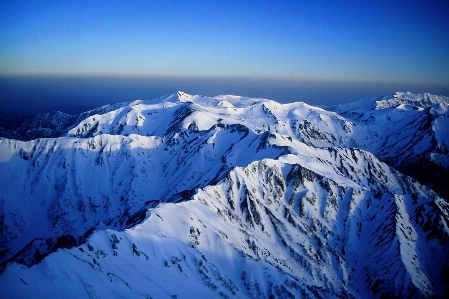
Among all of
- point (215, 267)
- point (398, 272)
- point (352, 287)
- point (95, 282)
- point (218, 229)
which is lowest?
point (352, 287)

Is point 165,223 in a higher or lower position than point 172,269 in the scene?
higher

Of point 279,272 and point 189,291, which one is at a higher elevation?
point 189,291

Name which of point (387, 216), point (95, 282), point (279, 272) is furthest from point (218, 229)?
point (387, 216)

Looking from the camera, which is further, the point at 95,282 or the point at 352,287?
the point at 352,287

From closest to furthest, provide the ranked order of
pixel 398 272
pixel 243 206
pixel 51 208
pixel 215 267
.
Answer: pixel 215 267 → pixel 398 272 → pixel 243 206 → pixel 51 208

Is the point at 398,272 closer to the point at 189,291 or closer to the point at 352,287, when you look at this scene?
the point at 352,287

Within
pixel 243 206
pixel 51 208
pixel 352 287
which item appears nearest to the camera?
pixel 352 287

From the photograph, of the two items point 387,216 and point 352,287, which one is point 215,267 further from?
point 387,216

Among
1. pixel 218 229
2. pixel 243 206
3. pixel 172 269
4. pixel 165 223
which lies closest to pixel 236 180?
pixel 243 206

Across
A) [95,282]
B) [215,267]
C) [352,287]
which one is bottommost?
[352,287]
